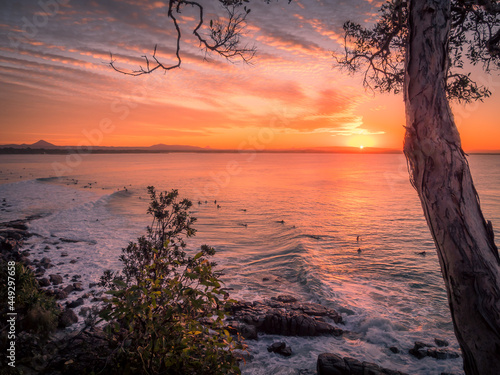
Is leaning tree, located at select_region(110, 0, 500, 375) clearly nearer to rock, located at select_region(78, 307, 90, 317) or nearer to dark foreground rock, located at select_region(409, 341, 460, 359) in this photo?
dark foreground rock, located at select_region(409, 341, 460, 359)

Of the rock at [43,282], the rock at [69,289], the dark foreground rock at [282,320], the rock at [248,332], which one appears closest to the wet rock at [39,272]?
the rock at [43,282]

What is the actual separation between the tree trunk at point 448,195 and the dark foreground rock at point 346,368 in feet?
7.49

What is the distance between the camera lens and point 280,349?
6426mm

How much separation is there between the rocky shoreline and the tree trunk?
2.70 m

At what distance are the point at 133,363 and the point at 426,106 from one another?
4.68m

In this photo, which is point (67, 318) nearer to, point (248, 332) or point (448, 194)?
point (248, 332)

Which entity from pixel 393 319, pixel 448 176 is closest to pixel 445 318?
pixel 393 319

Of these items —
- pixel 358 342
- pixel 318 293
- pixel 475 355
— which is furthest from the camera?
pixel 318 293

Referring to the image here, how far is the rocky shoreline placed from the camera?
13.5 feet

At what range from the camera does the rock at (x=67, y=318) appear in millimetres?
6473

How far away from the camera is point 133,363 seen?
3146 mm

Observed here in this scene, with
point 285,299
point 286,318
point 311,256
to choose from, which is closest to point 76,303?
point 286,318

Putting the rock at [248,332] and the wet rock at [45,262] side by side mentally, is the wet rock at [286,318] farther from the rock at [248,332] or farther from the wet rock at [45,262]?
the wet rock at [45,262]

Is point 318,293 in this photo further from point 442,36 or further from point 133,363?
point 442,36
